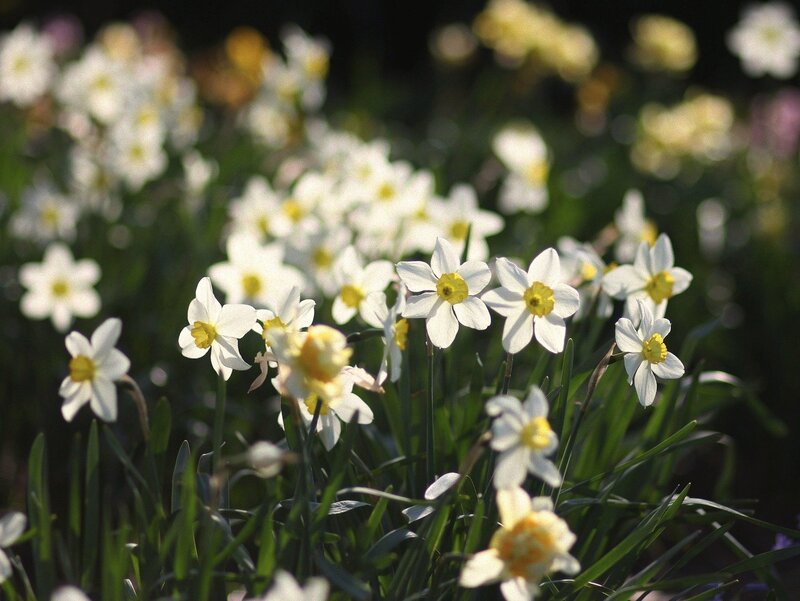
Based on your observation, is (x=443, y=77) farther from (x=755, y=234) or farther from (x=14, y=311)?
(x=14, y=311)

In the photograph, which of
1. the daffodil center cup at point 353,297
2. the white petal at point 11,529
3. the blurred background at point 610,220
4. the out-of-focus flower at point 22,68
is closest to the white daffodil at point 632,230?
the blurred background at point 610,220

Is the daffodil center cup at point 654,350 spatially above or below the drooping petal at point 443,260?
below

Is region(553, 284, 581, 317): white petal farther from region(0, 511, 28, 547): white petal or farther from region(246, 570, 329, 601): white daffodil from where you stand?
region(0, 511, 28, 547): white petal

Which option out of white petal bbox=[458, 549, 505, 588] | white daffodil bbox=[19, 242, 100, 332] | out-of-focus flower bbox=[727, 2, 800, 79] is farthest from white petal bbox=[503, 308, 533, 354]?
out-of-focus flower bbox=[727, 2, 800, 79]

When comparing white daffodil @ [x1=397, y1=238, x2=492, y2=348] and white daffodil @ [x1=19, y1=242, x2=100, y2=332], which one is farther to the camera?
white daffodil @ [x1=19, y1=242, x2=100, y2=332]

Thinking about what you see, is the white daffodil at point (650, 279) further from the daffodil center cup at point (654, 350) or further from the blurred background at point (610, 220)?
the blurred background at point (610, 220)

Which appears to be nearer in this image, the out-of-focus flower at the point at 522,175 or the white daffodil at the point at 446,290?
the white daffodil at the point at 446,290
